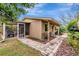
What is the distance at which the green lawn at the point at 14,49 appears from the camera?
2.93 m

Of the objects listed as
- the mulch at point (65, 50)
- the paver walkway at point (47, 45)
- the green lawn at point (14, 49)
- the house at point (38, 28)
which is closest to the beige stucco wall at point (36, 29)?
the house at point (38, 28)

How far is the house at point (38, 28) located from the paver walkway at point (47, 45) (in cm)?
9

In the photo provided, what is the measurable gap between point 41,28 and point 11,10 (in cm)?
61

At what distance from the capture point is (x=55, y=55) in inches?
115

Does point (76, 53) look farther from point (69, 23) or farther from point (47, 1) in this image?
point (47, 1)

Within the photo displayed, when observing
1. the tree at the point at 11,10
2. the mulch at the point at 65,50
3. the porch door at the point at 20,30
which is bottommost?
the mulch at the point at 65,50

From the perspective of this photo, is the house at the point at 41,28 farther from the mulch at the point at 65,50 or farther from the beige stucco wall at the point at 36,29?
the mulch at the point at 65,50

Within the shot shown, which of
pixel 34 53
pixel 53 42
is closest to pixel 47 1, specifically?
pixel 53 42

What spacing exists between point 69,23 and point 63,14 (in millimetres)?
185

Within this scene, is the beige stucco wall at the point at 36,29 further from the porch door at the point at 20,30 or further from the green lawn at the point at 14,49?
the green lawn at the point at 14,49

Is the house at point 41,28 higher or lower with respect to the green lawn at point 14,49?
higher

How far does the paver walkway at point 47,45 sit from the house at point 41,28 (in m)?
0.09

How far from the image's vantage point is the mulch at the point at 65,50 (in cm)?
292

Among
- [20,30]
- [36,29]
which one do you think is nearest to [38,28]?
[36,29]
